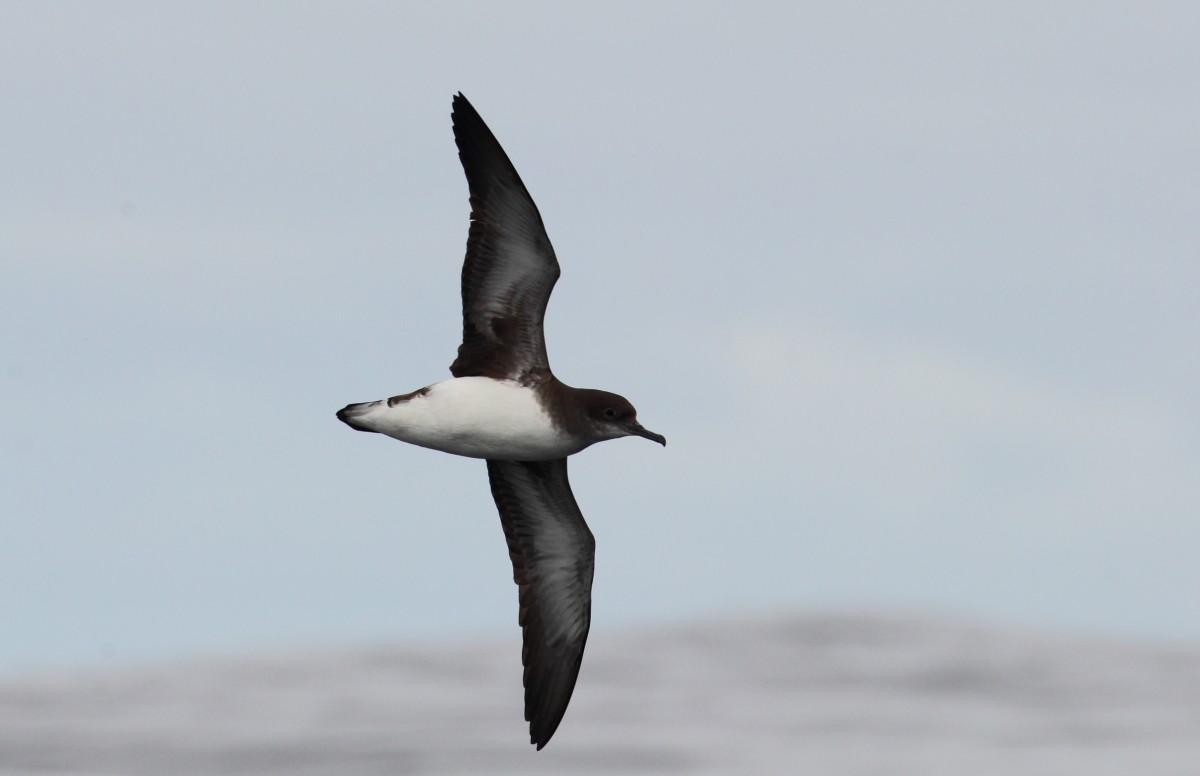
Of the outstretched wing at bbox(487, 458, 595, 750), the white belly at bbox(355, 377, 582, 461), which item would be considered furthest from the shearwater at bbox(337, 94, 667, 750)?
the outstretched wing at bbox(487, 458, 595, 750)

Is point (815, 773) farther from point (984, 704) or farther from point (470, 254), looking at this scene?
point (470, 254)

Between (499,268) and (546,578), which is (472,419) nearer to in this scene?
(499,268)

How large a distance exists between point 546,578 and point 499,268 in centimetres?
278

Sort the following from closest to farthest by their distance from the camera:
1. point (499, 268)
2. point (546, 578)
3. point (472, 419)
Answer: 1. point (472, 419)
2. point (499, 268)
3. point (546, 578)

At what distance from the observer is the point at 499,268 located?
1187 centimetres

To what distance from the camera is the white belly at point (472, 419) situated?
37.8ft

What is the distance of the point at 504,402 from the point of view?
11.6 m

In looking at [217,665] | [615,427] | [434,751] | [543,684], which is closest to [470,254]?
[615,427]

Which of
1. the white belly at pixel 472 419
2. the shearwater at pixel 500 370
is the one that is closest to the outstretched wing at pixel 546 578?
the shearwater at pixel 500 370

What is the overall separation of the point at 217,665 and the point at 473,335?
12495 mm

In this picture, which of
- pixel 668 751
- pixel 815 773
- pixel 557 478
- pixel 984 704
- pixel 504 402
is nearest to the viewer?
pixel 504 402

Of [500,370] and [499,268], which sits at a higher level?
[499,268]

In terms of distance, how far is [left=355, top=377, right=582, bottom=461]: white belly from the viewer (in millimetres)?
11508

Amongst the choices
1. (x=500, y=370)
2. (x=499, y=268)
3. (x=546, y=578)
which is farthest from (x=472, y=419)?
(x=546, y=578)
